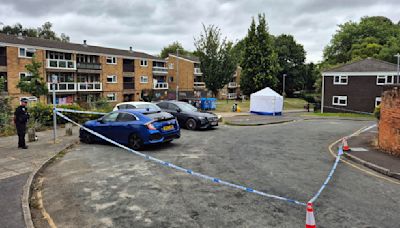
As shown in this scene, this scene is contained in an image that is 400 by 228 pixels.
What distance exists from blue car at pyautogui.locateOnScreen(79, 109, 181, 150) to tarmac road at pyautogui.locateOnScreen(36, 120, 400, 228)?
48 cm

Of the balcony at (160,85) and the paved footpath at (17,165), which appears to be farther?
the balcony at (160,85)

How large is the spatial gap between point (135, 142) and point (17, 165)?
11.3 ft

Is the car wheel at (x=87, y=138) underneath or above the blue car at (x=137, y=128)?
underneath

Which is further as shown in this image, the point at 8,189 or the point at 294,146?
the point at 294,146

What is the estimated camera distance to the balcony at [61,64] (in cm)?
3184

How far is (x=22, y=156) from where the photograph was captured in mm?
8484

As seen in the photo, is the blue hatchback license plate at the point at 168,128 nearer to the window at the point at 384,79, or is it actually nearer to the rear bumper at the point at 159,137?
the rear bumper at the point at 159,137

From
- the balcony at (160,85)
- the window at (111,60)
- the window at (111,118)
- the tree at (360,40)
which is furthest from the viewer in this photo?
the tree at (360,40)

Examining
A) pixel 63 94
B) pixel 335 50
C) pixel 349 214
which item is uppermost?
pixel 335 50

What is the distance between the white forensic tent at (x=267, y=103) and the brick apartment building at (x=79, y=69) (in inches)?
700

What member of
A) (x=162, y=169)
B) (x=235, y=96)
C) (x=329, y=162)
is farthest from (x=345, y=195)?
(x=235, y=96)

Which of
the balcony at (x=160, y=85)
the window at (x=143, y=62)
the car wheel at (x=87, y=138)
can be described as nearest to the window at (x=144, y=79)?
the balcony at (x=160, y=85)

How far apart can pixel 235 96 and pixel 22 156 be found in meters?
55.0

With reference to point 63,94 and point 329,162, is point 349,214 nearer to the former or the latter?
point 329,162
